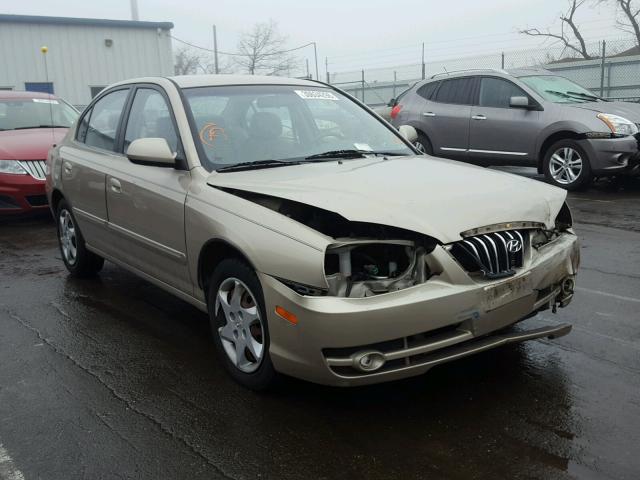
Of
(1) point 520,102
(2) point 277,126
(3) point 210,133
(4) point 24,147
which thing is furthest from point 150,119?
(1) point 520,102

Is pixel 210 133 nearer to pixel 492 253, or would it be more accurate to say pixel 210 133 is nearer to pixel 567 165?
pixel 492 253

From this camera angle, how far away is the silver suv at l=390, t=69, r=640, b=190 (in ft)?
29.8

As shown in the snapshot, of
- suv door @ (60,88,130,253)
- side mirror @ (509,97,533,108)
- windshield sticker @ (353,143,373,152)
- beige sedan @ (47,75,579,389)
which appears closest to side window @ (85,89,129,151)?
suv door @ (60,88,130,253)

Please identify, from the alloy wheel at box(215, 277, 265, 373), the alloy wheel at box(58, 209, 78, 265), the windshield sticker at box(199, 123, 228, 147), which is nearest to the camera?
the alloy wheel at box(215, 277, 265, 373)

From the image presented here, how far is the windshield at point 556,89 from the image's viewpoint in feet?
32.1

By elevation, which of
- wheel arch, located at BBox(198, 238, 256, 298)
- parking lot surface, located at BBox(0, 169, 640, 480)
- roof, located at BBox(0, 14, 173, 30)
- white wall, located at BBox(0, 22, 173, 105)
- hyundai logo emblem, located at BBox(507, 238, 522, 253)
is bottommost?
parking lot surface, located at BBox(0, 169, 640, 480)

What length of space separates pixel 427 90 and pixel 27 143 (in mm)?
6474

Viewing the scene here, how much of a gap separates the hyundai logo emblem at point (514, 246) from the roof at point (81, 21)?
84.8 feet

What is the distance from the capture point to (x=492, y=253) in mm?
3096

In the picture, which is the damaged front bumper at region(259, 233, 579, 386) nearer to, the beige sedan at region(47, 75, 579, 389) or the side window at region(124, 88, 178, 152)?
the beige sedan at region(47, 75, 579, 389)

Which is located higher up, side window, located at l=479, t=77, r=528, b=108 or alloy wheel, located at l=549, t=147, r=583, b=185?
side window, located at l=479, t=77, r=528, b=108

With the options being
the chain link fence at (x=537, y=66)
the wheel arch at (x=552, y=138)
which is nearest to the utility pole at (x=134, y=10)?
the chain link fence at (x=537, y=66)

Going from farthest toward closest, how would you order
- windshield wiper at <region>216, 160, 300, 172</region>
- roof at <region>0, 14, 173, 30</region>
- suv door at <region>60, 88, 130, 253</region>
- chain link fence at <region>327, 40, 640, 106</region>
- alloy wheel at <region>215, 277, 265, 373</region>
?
roof at <region>0, 14, 173, 30</region>
chain link fence at <region>327, 40, 640, 106</region>
suv door at <region>60, 88, 130, 253</region>
windshield wiper at <region>216, 160, 300, 172</region>
alloy wheel at <region>215, 277, 265, 373</region>

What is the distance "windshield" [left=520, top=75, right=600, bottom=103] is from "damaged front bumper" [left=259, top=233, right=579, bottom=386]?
292 inches
